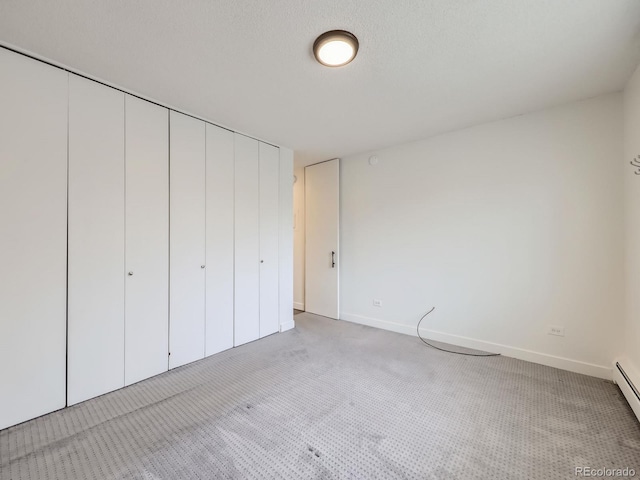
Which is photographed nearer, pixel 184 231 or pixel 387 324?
pixel 184 231

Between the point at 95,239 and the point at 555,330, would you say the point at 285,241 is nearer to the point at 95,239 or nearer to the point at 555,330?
the point at 95,239

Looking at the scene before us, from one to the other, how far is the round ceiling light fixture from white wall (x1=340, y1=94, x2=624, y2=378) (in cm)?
204

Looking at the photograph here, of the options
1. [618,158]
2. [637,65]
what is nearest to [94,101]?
[637,65]

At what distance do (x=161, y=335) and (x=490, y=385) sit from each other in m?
3.02

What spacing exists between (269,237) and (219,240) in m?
0.74

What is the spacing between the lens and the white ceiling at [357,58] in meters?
1.53

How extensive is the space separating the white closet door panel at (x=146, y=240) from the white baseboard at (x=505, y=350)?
274cm

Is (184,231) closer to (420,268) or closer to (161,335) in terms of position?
(161,335)

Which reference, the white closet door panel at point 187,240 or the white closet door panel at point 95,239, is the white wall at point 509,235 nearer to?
the white closet door panel at point 187,240

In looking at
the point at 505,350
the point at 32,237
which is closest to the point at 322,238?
the point at 505,350

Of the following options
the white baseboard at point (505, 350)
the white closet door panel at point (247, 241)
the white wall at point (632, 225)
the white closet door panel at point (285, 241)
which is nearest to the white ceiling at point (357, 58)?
the white wall at point (632, 225)

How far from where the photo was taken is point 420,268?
11.7 feet

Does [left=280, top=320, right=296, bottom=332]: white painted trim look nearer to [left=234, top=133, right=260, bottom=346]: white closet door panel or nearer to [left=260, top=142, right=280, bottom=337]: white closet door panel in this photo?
[left=260, top=142, right=280, bottom=337]: white closet door panel

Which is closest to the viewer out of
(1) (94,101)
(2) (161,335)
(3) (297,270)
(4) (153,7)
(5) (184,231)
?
(4) (153,7)
